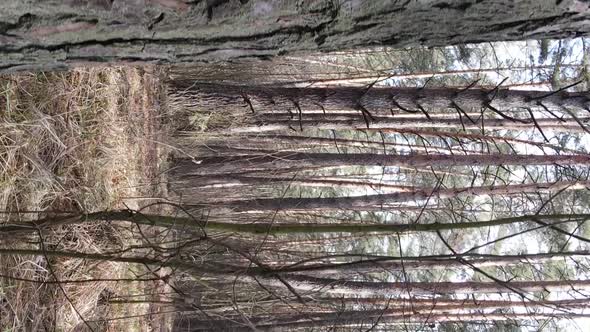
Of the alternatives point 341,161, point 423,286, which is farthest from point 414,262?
point 341,161

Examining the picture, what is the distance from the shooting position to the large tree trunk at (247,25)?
4.29 ft

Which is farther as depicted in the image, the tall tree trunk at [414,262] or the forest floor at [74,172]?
the forest floor at [74,172]

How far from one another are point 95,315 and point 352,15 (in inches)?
160

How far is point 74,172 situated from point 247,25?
3178mm

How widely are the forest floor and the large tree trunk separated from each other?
1430 mm

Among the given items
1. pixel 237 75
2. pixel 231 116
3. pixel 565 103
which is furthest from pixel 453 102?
pixel 237 75

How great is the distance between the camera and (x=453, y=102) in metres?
4.15

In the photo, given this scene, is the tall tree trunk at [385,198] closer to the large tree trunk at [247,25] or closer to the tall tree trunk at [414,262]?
the tall tree trunk at [414,262]

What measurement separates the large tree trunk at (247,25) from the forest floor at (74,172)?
143 centimetres

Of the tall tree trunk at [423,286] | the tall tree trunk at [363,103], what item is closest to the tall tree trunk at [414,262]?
the tall tree trunk at [423,286]

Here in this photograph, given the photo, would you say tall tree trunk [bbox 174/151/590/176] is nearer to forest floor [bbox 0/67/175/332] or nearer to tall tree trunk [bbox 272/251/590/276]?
tall tree trunk [bbox 272/251/590/276]

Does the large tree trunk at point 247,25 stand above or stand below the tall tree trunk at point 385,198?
above

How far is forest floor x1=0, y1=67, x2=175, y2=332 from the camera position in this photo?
3.33 meters

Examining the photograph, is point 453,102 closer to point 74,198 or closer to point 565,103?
point 565,103
